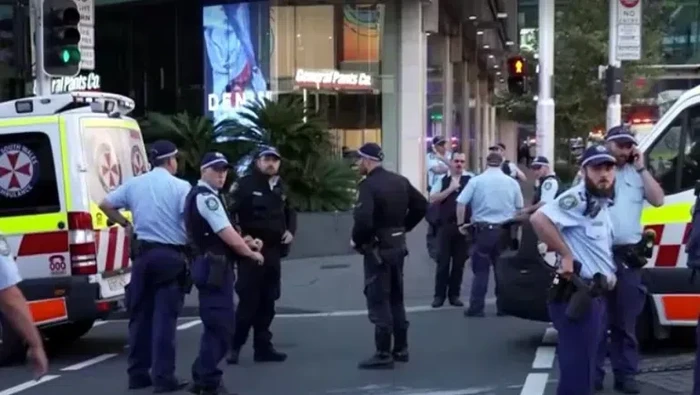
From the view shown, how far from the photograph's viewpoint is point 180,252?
9.88 m

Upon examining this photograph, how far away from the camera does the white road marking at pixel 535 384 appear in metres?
9.56

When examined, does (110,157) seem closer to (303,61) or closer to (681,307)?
(681,307)

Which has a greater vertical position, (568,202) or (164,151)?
(164,151)

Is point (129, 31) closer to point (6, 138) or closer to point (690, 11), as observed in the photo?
point (6, 138)

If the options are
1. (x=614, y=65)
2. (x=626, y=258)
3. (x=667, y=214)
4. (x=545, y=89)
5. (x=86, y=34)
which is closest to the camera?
(x=626, y=258)

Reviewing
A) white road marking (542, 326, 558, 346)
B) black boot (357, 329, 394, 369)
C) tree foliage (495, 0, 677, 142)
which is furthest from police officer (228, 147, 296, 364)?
tree foliage (495, 0, 677, 142)

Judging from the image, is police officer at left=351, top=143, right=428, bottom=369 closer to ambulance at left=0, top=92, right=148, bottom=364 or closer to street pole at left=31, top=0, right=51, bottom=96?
ambulance at left=0, top=92, right=148, bottom=364

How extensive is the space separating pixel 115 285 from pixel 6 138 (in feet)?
5.08

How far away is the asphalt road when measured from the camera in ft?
32.6

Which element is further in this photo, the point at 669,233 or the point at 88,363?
the point at 88,363

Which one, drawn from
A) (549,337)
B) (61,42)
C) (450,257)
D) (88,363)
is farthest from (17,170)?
(450,257)

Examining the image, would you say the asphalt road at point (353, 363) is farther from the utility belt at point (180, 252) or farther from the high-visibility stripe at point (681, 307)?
the high-visibility stripe at point (681, 307)

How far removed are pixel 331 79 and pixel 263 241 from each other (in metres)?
16.7

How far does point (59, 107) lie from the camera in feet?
37.6
